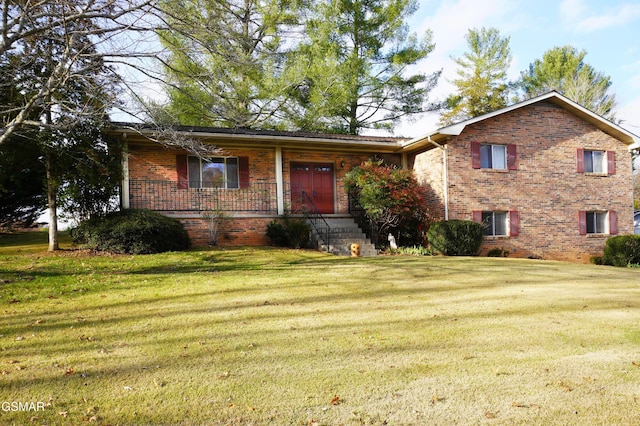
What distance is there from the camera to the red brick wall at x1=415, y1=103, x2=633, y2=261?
1520cm

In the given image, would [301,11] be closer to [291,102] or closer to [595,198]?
[291,102]

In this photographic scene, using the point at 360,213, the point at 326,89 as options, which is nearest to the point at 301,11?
the point at 326,89

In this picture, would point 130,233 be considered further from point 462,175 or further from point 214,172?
point 462,175

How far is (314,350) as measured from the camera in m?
4.44

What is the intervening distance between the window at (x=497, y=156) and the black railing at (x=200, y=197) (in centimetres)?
774

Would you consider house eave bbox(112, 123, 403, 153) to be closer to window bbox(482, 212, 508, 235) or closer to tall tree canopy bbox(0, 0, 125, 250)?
tall tree canopy bbox(0, 0, 125, 250)

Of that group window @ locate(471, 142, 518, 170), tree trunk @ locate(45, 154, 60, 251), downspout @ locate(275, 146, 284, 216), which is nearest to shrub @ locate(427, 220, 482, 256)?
window @ locate(471, 142, 518, 170)

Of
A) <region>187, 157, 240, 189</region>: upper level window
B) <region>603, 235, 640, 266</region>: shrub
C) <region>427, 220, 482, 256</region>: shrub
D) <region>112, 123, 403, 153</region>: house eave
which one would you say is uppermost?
<region>112, 123, 403, 153</region>: house eave

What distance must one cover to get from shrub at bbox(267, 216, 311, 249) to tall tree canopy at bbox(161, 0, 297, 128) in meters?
3.50

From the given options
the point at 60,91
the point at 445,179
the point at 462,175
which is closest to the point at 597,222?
the point at 462,175

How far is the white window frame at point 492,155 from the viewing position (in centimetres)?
1563

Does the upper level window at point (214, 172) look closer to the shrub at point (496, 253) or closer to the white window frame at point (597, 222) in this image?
the shrub at point (496, 253)

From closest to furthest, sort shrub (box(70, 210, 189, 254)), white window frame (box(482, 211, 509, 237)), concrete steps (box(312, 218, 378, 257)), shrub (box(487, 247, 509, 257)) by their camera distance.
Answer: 1. shrub (box(70, 210, 189, 254))
2. concrete steps (box(312, 218, 378, 257))
3. shrub (box(487, 247, 509, 257))
4. white window frame (box(482, 211, 509, 237))

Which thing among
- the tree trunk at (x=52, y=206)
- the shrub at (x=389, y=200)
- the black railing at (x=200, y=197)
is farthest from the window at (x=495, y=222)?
the tree trunk at (x=52, y=206)
